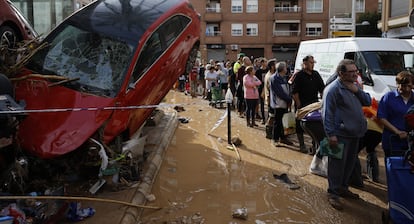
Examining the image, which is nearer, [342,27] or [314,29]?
[342,27]

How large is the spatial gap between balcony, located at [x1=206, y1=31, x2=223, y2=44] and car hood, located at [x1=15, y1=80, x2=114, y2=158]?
4423cm

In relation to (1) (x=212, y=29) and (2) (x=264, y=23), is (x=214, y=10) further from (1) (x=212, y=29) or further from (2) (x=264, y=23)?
(2) (x=264, y=23)

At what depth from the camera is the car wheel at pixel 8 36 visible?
5.89 metres

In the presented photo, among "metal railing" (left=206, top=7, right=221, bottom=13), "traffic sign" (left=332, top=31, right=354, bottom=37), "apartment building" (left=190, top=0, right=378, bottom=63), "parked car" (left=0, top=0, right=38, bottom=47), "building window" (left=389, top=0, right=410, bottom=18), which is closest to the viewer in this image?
"parked car" (left=0, top=0, right=38, bottom=47)

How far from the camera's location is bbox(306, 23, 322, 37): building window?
48188 millimetres

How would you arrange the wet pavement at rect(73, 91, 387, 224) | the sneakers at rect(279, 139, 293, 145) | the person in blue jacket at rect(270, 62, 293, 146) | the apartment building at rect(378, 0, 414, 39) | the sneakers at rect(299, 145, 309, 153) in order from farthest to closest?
1. the apartment building at rect(378, 0, 414, 39)
2. the sneakers at rect(279, 139, 293, 145)
3. the person in blue jacket at rect(270, 62, 293, 146)
4. the sneakers at rect(299, 145, 309, 153)
5. the wet pavement at rect(73, 91, 387, 224)

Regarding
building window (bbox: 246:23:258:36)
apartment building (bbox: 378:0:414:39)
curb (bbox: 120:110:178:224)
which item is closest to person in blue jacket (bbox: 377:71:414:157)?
curb (bbox: 120:110:178:224)

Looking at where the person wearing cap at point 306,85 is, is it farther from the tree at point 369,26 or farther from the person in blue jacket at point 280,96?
the tree at point 369,26

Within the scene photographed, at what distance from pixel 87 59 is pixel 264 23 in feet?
146

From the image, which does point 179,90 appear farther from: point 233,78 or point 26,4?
point 26,4

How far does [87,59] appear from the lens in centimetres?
563

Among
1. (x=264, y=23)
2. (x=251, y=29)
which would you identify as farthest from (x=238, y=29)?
(x=264, y=23)

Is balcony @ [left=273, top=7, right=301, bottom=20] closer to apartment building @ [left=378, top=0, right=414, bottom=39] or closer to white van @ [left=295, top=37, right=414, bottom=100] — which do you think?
apartment building @ [left=378, top=0, right=414, bottom=39]

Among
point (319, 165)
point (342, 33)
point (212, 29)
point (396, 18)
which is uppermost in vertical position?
point (212, 29)
